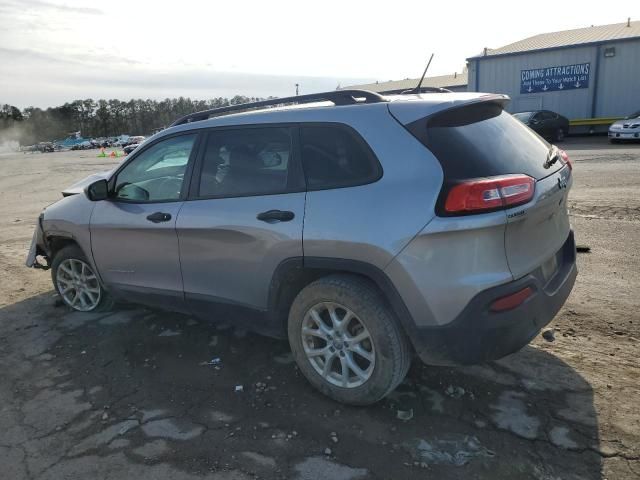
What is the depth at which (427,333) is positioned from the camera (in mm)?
2795

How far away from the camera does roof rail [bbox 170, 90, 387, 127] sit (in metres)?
3.24

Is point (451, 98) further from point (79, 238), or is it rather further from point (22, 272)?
point (22, 272)

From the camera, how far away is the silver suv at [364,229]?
2682mm

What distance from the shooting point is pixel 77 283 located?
4.89m

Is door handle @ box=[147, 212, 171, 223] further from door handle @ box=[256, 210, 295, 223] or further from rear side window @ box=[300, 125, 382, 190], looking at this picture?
rear side window @ box=[300, 125, 382, 190]

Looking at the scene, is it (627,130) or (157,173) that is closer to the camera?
(157,173)

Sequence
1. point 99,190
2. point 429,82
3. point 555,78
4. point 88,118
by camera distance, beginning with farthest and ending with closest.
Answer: point 88,118 < point 429,82 < point 555,78 < point 99,190

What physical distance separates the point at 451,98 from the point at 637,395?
2.13 m

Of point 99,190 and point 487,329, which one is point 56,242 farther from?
point 487,329

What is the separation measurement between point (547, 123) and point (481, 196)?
22.9 m

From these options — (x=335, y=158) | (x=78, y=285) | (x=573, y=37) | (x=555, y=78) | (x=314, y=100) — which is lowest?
(x=78, y=285)

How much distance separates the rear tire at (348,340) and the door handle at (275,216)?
44 centimetres

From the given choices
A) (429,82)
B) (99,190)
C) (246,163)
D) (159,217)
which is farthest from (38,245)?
(429,82)

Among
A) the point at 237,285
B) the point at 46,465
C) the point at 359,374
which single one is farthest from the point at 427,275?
the point at 46,465
